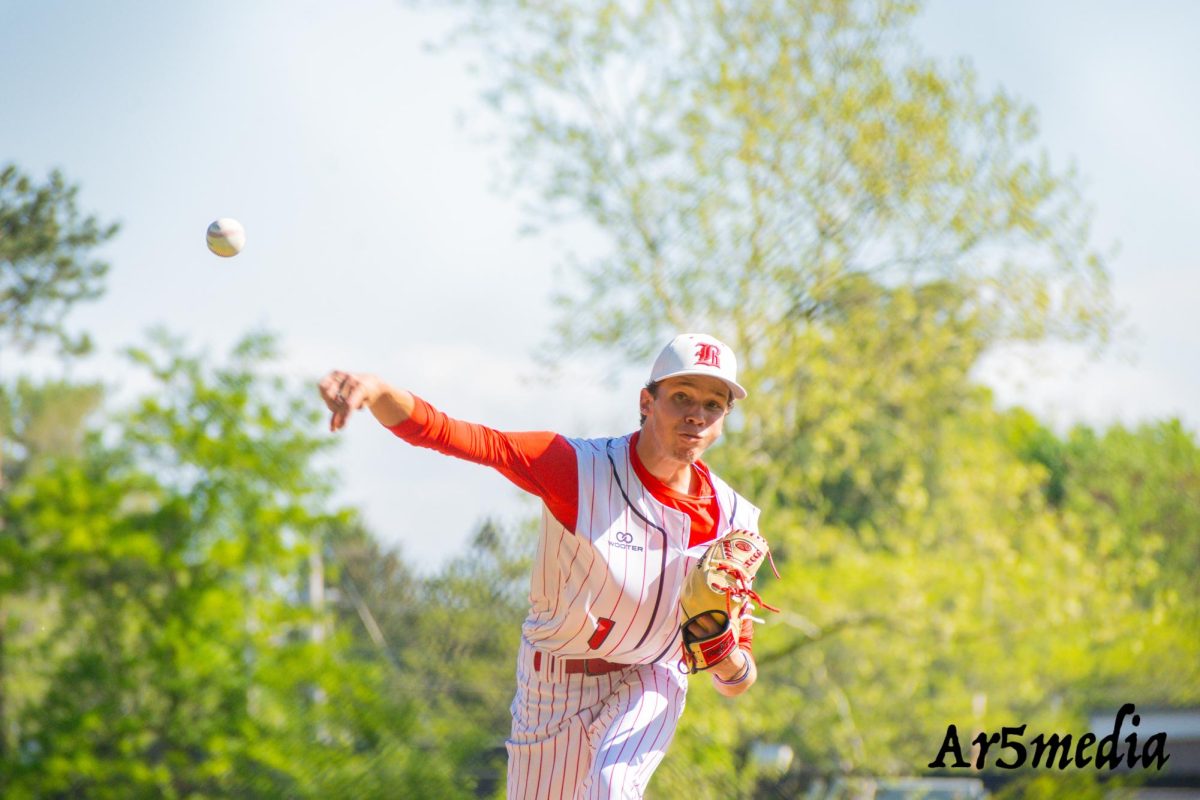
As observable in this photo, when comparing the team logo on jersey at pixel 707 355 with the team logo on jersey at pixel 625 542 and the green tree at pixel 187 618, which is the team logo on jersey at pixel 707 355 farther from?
the green tree at pixel 187 618

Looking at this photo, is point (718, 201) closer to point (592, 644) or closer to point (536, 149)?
point (536, 149)

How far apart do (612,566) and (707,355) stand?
0.66 meters

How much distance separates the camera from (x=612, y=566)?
12.8 feet

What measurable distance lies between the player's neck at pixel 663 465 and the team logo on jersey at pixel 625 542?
221 mm

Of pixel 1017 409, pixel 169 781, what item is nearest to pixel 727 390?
pixel 169 781

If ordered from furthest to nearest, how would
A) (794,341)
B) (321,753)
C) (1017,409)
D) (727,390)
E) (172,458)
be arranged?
1. (1017,409)
2. (794,341)
3. (172,458)
4. (321,753)
5. (727,390)

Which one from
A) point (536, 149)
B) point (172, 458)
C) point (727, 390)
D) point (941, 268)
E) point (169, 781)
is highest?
point (536, 149)

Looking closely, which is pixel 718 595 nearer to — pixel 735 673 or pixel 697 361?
pixel 735 673

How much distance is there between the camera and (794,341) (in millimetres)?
12617

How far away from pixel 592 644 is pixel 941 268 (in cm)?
1008

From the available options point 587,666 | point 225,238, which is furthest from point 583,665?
point 225,238

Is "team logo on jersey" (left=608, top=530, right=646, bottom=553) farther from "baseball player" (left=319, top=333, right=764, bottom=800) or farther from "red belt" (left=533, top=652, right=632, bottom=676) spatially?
"red belt" (left=533, top=652, right=632, bottom=676)

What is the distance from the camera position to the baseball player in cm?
382

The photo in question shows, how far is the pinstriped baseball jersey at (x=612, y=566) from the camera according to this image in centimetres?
390
